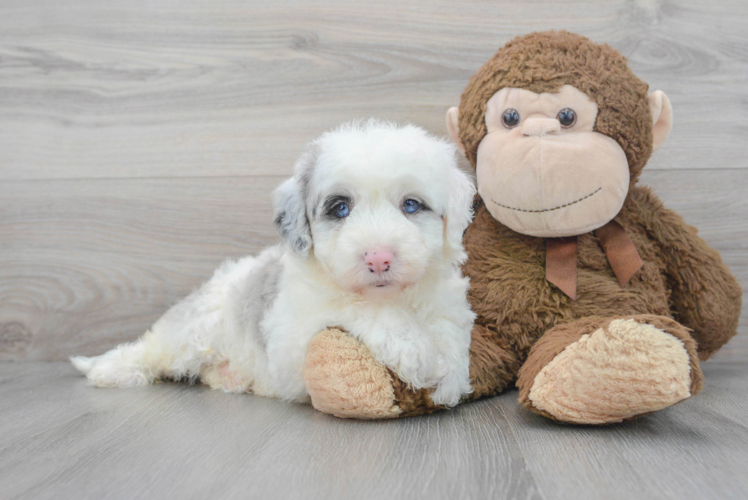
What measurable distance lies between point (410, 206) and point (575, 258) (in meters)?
0.59

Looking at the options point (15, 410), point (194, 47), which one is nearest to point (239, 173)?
point (194, 47)

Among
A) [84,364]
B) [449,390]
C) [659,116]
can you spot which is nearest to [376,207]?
[449,390]

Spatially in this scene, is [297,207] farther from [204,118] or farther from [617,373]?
→ [204,118]

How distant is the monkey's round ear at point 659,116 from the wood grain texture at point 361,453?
80cm

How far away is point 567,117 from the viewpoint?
5.34 feet

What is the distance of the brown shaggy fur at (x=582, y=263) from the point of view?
1645 mm

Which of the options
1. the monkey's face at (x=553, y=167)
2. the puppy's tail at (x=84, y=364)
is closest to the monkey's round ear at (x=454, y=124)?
the monkey's face at (x=553, y=167)

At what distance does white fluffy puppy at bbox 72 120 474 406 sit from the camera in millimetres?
1386

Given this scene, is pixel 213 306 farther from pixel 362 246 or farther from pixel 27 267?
pixel 27 267

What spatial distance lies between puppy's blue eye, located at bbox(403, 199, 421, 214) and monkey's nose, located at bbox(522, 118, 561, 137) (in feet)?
1.34

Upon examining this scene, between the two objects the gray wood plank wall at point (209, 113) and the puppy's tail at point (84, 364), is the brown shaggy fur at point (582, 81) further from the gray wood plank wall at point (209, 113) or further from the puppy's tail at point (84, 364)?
the puppy's tail at point (84, 364)

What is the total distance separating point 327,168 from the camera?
145 cm

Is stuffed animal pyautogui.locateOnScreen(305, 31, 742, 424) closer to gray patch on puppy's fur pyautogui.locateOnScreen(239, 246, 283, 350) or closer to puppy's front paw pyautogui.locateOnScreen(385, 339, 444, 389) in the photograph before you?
puppy's front paw pyautogui.locateOnScreen(385, 339, 444, 389)

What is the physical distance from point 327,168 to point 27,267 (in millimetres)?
1659
